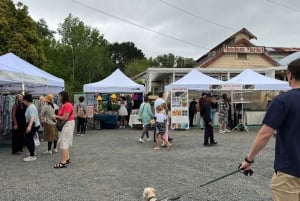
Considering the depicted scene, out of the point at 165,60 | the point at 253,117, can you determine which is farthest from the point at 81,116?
the point at 165,60

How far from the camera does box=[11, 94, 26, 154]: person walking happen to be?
10.8m

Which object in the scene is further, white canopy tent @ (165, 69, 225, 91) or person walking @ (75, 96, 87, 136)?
white canopy tent @ (165, 69, 225, 91)

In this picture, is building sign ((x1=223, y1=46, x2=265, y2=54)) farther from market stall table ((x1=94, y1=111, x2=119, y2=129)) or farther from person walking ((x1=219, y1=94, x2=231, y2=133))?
market stall table ((x1=94, y1=111, x2=119, y2=129))

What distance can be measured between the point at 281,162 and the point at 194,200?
295 centimetres

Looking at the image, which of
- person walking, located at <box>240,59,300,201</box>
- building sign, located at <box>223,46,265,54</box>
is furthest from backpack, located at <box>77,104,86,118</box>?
building sign, located at <box>223,46,265,54</box>

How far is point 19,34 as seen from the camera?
88.8 ft

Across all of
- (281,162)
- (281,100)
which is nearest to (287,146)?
(281,162)

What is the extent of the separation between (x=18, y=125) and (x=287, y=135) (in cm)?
934

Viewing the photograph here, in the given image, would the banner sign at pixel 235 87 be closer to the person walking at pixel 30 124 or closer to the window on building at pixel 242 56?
the person walking at pixel 30 124

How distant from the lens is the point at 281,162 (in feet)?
10.3

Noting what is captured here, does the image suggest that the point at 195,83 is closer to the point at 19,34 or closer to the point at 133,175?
the point at 133,175

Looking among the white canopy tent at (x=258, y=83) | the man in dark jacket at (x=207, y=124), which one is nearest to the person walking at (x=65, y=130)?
the man in dark jacket at (x=207, y=124)

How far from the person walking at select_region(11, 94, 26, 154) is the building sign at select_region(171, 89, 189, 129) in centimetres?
928

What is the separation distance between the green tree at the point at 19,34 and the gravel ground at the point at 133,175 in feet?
53.1
